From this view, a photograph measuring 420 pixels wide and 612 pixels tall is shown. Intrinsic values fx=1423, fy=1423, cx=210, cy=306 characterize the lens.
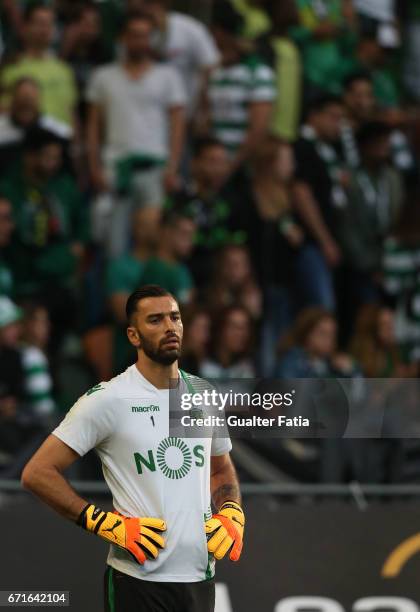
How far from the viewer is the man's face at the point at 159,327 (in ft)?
15.7

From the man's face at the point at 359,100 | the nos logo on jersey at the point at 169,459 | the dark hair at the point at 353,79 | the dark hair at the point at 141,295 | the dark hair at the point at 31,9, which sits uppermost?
the dark hair at the point at 31,9

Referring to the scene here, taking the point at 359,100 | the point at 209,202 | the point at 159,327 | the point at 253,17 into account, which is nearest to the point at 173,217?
the point at 209,202

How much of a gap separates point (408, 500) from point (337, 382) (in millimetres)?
1598

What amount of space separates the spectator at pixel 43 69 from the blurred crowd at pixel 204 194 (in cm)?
1

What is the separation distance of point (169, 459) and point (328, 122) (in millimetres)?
6479

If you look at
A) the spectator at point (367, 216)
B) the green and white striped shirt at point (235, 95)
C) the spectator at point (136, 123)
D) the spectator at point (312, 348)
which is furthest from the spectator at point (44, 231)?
the spectator at point (367, 216)

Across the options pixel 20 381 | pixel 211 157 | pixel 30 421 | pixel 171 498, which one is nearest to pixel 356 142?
pixel 211 157

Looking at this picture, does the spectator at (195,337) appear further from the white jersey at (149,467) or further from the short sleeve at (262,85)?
the white jersey at (149,467)

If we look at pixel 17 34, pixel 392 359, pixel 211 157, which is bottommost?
pixel 392 359

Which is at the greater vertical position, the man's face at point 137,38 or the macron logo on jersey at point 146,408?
the man's face at point 137,38

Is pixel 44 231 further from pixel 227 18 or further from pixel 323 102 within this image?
pixel 323 102

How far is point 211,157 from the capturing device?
10203mm

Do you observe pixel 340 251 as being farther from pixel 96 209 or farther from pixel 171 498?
pixel 171 498

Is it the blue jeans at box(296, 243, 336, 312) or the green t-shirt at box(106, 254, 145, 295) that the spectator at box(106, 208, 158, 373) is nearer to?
the green t-shirt at box(106, 254, 145, 295)
